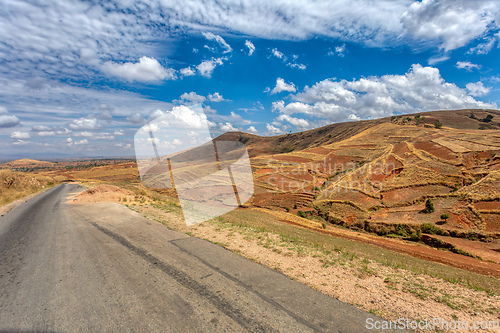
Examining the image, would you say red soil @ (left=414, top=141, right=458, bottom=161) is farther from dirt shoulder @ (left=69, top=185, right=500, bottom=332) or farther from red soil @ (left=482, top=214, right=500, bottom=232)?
dirt shoulder @ (left=69, top=185, right=500, bottom=332)

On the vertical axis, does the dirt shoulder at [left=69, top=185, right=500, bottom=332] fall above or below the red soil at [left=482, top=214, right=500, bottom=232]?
above

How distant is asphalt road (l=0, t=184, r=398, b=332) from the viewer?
366 centimetres

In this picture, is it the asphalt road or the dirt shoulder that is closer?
the asphalt road

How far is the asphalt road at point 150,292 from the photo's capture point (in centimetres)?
366

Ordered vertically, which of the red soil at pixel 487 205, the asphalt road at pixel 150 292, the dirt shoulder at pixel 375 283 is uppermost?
the asphalt road at pixel 150 292

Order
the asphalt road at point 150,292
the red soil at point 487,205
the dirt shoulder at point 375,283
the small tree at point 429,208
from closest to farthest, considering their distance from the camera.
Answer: the asphalt road at point 150,292
the dirt shoulder at point 375,283
the red soil at point 487,205
the small tree at point 429,208

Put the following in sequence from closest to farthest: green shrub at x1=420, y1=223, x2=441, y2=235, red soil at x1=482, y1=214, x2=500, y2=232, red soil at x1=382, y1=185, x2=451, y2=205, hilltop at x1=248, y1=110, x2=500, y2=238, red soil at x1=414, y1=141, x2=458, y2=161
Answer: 1. red soil at x1=482, y1=214, x2=500, y2=232
2. green shrub at x1=420, y1=223, x2=441, y2=235
3. hilltop at x1=248, y1=110, x2=500, y2=238
4. red soil at x1=382, y1=185, x2=451, y2=205
5. red soil at x1=414, y1=141, x2=458, y2=161

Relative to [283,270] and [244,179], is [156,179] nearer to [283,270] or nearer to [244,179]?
[244,179]

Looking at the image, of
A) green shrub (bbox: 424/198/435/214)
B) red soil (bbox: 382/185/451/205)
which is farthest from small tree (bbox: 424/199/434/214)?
red soil (bbox: 382/185/451/205)

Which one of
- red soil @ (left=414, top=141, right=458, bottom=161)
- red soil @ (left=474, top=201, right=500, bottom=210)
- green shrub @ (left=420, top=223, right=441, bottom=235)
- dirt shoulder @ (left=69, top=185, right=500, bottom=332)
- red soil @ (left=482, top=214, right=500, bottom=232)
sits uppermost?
red soil @ (left=414, top=141, right=458, bottom=161)

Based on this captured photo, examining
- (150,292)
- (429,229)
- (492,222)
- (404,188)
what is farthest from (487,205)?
(150,292)

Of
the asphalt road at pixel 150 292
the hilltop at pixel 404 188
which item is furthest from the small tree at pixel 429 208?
the asphalt road at pixel 150 292

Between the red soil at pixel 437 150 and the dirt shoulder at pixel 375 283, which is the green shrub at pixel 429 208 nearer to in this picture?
the red soil at pixel 437 150

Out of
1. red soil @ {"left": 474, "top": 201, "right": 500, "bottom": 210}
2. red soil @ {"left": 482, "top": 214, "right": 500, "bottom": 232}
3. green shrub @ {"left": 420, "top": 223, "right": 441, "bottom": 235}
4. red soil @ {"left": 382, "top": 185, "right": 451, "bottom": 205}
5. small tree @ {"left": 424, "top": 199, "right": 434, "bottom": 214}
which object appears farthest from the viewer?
red soil @ {"left": 382, "top": 185, "right": 451, "bottom": 205}
